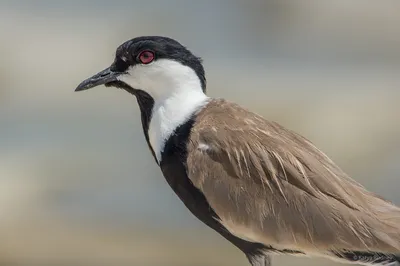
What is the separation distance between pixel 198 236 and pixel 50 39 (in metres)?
1.77

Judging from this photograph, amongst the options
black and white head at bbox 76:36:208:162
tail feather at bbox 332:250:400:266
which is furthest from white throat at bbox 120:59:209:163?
tail feather at bbox 332:250:400:266

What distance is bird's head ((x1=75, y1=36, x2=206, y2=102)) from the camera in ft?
7.22

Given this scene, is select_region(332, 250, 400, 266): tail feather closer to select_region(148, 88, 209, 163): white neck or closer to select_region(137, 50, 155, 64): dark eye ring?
select_region(148, 88, 209, 163): white neck

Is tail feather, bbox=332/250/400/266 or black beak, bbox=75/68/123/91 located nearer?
tail feather, bbox=332/250/400/266

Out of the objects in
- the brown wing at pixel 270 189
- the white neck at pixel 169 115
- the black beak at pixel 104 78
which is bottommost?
the brown wing at pixel 270 189

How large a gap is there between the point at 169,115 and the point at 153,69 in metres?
0.12

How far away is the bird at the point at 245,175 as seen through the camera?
2.12 m

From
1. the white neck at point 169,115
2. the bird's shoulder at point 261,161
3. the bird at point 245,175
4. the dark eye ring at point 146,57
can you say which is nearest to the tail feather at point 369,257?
the bird at point 245,175

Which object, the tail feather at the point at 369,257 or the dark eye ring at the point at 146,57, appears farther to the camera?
the dark eye ring at the point at 146,57

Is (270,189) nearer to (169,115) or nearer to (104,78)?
(169,115)

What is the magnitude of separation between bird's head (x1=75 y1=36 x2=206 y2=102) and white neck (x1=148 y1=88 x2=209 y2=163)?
0.01 meters

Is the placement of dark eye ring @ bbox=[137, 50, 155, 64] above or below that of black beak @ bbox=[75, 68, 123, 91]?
above

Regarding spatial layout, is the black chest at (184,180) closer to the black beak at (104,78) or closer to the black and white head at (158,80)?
the black and white head at (158,80)

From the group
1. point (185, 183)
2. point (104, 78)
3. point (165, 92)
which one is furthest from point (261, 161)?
point (104, 78)
